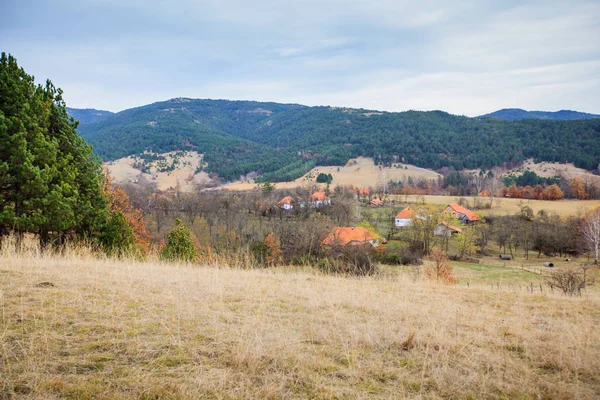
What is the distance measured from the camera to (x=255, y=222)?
2422 inches

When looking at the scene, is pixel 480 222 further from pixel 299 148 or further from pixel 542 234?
pixel 299 148

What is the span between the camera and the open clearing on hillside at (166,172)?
127438 millimetres

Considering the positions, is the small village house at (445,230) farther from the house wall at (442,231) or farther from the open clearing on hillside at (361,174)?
the open clearing on hillside at (361,174)

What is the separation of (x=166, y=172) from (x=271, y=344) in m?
152

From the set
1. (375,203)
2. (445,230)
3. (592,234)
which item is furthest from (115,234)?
(375,203)

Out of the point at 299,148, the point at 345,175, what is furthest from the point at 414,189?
the point at 299,148

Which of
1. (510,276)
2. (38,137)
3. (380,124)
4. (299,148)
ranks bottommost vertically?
(510,276)

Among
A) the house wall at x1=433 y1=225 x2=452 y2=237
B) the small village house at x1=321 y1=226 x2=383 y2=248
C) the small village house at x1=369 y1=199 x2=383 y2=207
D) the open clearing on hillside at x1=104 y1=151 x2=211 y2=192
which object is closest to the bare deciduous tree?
the house wall at x1=433 y1=225 x2=452 y2=237

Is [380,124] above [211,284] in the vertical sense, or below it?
above

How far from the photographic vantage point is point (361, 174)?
135625 millimetres

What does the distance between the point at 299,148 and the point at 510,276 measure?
166m

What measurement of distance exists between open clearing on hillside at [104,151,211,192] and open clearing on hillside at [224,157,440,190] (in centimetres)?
1883

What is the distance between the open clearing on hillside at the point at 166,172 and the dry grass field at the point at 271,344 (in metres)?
119

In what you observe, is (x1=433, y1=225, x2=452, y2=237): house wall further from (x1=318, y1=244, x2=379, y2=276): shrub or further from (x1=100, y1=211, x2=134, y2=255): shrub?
(x1=100, y1=211, x2=134, y2=255): shrub
